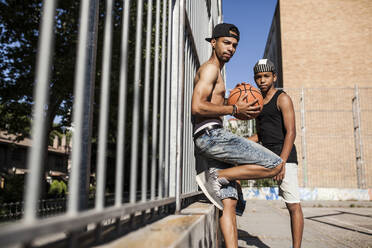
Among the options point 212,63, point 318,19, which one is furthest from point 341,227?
point 318,19

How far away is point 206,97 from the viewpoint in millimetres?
2801

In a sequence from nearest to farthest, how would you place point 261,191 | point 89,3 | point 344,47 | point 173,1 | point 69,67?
point 89,3 → point 173,1 → point 69,67 → point 261,191 → point 344,47

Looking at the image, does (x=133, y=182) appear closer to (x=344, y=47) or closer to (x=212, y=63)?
(x=212, y=63)

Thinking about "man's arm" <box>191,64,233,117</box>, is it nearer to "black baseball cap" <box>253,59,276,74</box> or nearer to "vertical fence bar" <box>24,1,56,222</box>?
"black baseball cap" <box>253,59,276,74</box>

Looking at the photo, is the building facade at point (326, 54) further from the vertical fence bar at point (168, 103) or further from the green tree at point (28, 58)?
the vertical fence bar at point (168, 103)

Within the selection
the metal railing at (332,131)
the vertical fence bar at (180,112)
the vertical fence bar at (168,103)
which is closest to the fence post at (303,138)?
the metal railing at (332,131)

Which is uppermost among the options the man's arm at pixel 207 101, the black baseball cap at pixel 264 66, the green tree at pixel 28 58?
the green tree at pixel 28 58

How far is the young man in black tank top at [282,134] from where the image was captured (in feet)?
11.1

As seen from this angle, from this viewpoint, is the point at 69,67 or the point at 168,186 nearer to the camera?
the point at 168,186

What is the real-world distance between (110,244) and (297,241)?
2.53 metres

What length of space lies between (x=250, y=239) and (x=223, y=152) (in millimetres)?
2333

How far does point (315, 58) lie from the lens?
75.6ft

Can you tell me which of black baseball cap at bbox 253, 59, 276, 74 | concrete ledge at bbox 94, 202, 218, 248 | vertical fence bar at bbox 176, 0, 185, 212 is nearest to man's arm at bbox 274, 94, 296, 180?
black baseball cap at bbox 253, 59, 276, 74

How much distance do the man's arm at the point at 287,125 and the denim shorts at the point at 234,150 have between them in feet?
1.83
